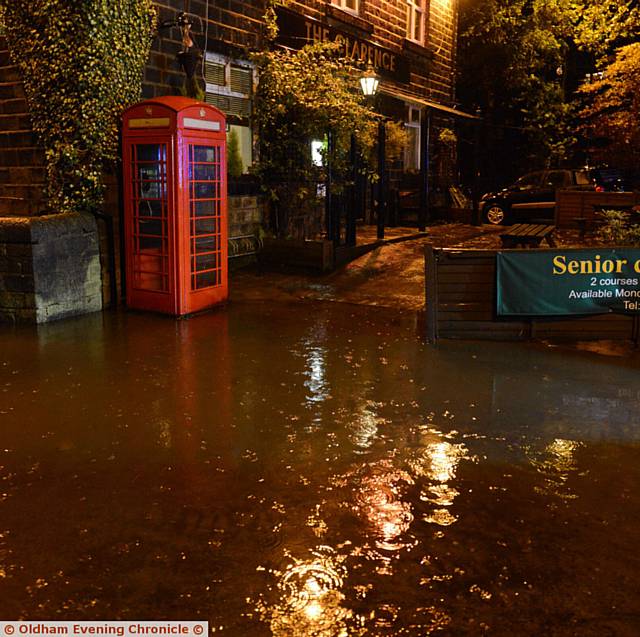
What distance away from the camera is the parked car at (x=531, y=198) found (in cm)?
2278

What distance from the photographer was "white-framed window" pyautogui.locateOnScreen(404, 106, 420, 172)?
23.7 m

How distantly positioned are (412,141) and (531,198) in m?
4.13

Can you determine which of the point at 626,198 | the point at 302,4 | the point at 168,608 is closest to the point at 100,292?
the point at 168,608

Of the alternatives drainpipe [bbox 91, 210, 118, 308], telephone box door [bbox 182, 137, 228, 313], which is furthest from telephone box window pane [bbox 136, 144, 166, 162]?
drainpipe [bbox 91, 210, 118, 308]

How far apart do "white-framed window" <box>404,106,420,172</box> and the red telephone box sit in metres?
13.8

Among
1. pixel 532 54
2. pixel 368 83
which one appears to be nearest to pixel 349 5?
pixel 368 83

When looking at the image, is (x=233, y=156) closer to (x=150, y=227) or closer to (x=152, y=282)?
(x=150, y=227)

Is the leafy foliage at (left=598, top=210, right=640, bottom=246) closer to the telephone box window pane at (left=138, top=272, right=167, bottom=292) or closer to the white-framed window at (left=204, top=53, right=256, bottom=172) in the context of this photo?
the telephone box window pane at (left=138, top=272, right=167, bottom=292)

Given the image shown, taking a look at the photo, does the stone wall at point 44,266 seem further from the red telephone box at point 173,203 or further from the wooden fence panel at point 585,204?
the wooden fence panel at point 585,204

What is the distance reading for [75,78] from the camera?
1018cm

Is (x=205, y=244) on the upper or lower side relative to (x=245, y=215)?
lower

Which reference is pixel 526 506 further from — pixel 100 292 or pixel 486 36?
pixel 486 36

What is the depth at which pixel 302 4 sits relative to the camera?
1636 centimetres

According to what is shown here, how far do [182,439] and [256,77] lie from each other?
10663mm
